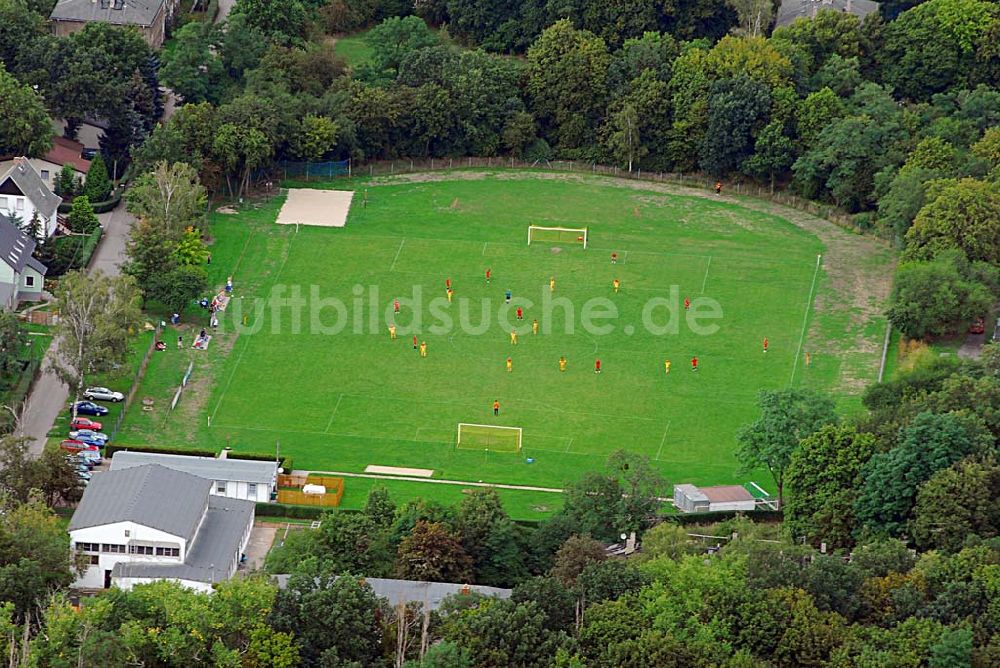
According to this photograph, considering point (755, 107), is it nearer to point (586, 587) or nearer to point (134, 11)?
point (134, 11)

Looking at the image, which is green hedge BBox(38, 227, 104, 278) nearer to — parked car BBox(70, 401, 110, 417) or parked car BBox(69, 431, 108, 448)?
parked car BBox(70, 401, 110, 417)

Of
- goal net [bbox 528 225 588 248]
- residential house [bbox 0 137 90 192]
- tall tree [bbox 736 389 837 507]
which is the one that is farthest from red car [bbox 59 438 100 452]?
goal net [bbox 528 225 588 248]

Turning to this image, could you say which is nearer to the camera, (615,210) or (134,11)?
(615,210)

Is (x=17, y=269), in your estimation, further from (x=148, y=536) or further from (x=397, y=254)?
(x=148, y=536)

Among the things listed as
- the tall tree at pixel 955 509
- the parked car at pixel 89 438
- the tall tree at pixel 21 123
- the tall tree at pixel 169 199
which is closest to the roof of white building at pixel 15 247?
Answer: the tall tree at pixel 169 199

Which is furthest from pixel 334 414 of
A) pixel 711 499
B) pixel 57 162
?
pixel 57 162

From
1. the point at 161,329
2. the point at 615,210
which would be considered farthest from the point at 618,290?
the point at 161,329
